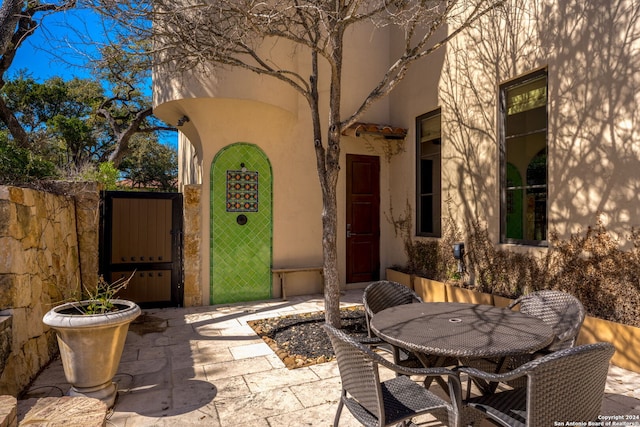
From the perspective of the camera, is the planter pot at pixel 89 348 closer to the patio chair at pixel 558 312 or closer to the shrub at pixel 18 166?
the shrub at pixel 18 166

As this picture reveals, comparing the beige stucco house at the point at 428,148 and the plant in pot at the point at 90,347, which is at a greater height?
the beige stucco house at the point at 428,148

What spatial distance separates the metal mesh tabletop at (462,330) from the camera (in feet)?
6.85

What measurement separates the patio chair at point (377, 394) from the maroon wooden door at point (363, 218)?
4.98 m

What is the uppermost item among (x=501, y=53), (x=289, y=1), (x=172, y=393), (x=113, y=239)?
(x=289, y=1)

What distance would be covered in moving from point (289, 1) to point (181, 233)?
371 cm

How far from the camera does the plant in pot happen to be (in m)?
2.69

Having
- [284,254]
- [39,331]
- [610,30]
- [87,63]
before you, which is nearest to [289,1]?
[87,63]

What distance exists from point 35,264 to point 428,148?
581 centimetres

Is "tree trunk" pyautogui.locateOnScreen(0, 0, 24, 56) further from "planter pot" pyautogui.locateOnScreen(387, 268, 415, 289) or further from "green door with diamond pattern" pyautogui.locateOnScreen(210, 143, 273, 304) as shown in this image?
"planter pot" pyautogui.locateOnScreen(387, 268, 415, 289)

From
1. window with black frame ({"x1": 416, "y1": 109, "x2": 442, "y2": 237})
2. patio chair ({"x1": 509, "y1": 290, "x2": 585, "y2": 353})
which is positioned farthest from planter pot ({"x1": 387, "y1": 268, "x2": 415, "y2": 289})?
patio chair ({"x1": 509, "y1": 290, "x2": 585, "y2": 353})

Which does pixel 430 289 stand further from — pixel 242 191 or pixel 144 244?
pixel 144 244

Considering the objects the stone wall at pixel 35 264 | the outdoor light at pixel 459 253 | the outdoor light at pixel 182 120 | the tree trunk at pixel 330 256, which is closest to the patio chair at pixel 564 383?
the tree trunk at pixel 330 256

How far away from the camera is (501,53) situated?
504 centimetres

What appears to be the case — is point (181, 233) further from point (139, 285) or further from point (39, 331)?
point (39, 331)
